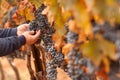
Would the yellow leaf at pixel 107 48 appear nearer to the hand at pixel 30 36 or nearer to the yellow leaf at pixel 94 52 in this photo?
the yellow leaf at pixel 94 52

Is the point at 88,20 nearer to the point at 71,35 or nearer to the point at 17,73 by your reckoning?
the point at 71,35

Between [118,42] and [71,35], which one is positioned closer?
[118,42]

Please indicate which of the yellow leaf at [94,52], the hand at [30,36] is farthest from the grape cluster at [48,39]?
the yellow leaf at [94,52]

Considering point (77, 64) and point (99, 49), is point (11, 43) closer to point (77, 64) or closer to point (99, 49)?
point (77, 64)

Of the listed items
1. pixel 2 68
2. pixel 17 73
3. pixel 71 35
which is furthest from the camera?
pixel 2 68

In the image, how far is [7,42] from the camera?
1.53 meters

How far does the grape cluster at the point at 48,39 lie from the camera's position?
63.2 inches

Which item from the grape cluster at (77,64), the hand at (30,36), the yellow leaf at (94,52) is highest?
the hand at (30,36)

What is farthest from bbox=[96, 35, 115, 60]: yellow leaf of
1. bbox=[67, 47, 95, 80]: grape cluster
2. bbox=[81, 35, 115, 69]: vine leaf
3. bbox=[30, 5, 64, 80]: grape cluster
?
bbox=[30, 5, 64, 80]: grape cluster

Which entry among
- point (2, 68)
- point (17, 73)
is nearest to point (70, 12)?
point (17, 73)

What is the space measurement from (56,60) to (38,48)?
0.98 feet

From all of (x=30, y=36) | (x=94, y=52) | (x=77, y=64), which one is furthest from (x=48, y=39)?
(x=94, y=52)

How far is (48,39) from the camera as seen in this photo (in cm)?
164

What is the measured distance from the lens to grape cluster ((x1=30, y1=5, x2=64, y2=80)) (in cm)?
161
